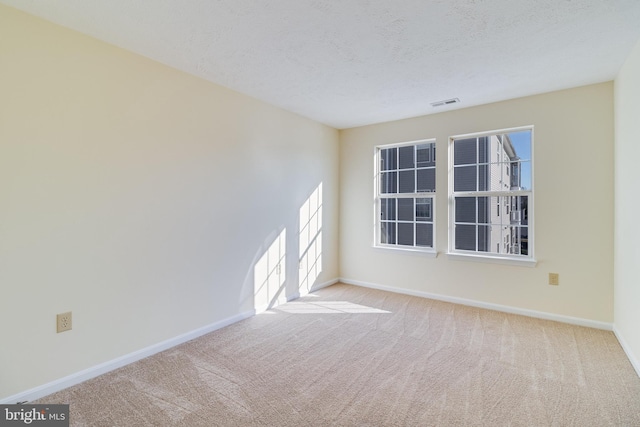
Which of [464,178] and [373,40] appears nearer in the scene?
[373,40]

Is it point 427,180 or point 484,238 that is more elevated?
point 427,180

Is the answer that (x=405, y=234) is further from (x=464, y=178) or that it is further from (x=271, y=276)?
(x=271, y=276)

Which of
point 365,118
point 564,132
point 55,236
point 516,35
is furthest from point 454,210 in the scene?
point 55,236

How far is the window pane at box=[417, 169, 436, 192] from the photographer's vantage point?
407 centimetres

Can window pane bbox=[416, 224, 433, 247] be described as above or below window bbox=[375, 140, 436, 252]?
below

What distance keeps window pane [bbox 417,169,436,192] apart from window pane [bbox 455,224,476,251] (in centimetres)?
61

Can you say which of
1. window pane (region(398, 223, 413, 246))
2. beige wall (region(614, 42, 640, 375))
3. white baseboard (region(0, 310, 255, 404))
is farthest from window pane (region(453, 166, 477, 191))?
white baseboard (region(0, 310, 255, 404))

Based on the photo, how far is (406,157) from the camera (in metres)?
4.32

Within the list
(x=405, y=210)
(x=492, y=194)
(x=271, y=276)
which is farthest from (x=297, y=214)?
(x=492, y=194)

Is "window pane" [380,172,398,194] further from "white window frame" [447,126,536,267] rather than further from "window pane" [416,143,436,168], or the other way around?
"white window frame" [447,126,536,267]

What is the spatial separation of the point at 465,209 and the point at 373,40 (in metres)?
2.47

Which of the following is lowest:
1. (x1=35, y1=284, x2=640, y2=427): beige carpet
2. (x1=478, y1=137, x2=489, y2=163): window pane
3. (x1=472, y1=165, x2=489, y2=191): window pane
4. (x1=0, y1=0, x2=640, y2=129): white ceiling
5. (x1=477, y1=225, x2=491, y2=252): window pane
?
(x1=35, y1=284, x2=640, y2=427): beige carpet

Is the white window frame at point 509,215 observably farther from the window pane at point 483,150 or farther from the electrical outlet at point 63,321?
the electrical outlet at point 63,321

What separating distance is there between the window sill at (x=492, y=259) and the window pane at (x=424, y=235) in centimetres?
34
